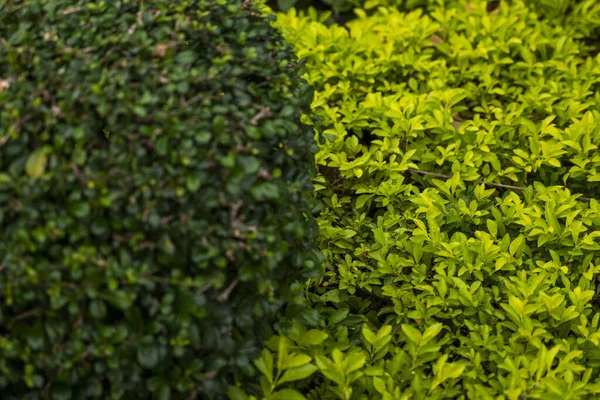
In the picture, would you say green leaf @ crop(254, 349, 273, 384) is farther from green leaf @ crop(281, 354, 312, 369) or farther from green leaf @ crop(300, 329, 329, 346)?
green leaf @ crop(300, 329, 329, 346)

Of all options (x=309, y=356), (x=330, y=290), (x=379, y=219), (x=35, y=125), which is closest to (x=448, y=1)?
(x=379, y=219)

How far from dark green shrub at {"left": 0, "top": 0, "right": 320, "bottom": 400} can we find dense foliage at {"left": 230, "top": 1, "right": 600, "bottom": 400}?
385 mm

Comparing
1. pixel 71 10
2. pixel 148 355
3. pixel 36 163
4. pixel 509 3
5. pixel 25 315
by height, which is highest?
pixel 71 10

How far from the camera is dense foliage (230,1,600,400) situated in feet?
7.88

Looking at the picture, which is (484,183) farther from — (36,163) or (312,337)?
(36,163)

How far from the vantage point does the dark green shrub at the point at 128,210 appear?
6.16 feet

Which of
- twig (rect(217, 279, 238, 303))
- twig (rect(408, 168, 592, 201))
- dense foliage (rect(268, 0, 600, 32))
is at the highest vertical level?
twig (rect(217, 279, 238, 303))

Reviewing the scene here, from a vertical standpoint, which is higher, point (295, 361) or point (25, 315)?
point (25, 315)

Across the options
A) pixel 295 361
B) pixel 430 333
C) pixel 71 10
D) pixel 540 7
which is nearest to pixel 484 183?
pixel 430 333

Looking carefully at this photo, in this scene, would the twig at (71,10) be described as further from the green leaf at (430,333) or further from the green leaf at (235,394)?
the green leaf at (430,333)

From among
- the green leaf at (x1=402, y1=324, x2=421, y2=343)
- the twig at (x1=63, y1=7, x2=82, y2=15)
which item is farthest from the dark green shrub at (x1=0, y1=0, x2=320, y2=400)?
the green leaf at (x1=402, y1=324, x2=421, y2=343)

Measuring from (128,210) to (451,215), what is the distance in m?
1.57

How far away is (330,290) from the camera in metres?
2.82

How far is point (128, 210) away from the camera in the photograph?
73.9 inches
